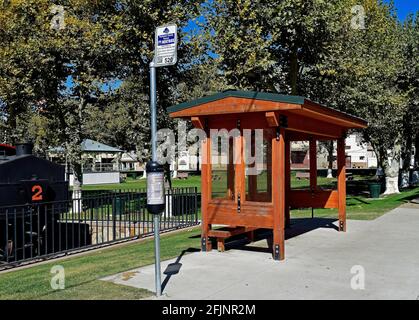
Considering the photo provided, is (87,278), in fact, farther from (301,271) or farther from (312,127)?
(312,127)

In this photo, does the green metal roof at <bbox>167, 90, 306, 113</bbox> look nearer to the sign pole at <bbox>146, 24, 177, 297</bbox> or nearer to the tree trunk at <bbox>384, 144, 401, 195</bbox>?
the sign pole at <bbox>146, 24, 177, 297</bbox>

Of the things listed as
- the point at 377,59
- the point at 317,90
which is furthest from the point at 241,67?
the point at 377,59

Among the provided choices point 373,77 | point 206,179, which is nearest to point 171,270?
point 206,179

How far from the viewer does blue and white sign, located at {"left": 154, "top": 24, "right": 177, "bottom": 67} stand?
232 inches

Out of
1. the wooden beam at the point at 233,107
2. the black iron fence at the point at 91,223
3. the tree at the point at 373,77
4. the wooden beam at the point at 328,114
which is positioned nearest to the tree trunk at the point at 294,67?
the tree at the point at 373,77

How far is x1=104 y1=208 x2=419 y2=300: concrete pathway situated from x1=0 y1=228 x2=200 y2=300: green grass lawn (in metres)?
0.36

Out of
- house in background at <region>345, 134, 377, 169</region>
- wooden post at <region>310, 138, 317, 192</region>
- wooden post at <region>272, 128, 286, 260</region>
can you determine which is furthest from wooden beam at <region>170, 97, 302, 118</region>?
house in background at <region>345, 134, 377, 169</region>

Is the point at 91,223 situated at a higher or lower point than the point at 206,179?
lower

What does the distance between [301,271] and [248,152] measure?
3589 mm

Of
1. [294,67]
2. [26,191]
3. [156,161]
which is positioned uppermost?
[294,67]

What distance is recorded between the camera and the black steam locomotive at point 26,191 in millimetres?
11531

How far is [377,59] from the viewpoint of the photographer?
21656 mm

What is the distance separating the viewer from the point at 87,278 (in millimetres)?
7062

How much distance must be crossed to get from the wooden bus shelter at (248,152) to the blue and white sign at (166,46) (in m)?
2.66
